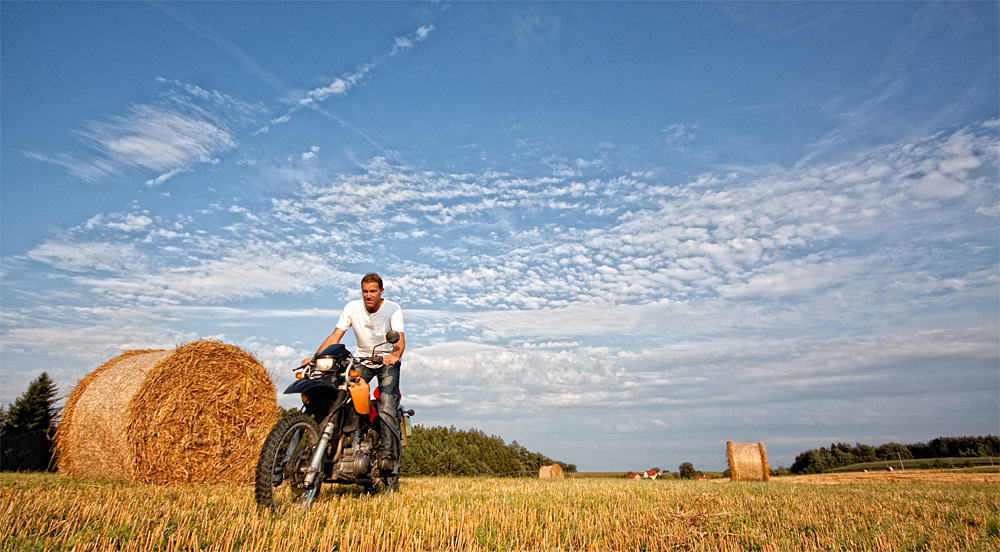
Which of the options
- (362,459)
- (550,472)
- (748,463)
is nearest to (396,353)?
(362,459)

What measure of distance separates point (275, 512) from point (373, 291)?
243 centimetres

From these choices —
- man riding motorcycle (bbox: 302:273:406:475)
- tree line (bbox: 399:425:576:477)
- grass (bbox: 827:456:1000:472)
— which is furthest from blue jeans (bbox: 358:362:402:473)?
grass (bbox: 827:456:1000:472)

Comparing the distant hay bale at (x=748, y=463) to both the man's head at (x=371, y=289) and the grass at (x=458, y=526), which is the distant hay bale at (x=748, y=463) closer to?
the grass at (x=458, y=526)

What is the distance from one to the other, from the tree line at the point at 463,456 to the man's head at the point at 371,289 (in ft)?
28.4

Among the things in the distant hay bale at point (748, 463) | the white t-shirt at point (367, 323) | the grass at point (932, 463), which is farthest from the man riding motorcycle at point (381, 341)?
the grass at point (932, 463)

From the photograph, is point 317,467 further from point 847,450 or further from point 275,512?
point 847,450

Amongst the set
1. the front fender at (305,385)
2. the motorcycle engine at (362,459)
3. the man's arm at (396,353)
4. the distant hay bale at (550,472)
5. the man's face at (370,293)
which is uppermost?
the man's face at (370,293)

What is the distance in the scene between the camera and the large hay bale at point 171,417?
8.91 metres

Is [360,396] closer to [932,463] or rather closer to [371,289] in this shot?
[371,289]

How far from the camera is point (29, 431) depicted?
17.3 m

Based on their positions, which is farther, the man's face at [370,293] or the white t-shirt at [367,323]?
the white t-shirt at [367,323]

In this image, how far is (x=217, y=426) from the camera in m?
9.63

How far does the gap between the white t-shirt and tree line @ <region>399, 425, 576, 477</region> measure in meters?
8.34

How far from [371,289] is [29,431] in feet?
56.8
